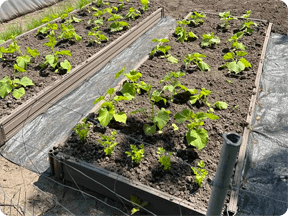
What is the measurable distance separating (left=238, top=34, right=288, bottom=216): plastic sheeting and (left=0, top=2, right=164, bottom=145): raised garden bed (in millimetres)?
2652

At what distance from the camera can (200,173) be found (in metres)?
3.24

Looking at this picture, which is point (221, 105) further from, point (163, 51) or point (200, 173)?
point (163, 51)

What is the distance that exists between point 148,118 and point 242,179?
1.28 meters

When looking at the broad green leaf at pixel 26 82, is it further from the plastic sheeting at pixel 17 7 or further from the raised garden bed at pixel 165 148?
the plastic sheeting at pixel 17 7

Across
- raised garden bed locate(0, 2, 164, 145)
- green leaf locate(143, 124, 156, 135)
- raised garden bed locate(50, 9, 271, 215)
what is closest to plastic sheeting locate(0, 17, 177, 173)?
raised garden bed locate(0, 2, 164, 145)

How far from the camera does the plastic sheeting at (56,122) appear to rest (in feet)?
12.7

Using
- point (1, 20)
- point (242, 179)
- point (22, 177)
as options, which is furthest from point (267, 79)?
point (1, 20)

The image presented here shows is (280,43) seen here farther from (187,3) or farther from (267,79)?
(187,3)

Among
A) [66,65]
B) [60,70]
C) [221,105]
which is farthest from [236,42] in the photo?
[60,70]

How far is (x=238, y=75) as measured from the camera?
4.89 m

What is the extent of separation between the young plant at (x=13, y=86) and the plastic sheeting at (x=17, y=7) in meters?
3.59

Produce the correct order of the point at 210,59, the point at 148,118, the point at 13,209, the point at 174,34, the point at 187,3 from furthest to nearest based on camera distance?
the point at 187,3 → the point at 174,34 → the point at 210,59 → the point at 148,118 → the point at 13,209

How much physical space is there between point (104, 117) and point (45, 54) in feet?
7.75

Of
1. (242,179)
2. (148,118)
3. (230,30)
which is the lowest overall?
(242,179)
